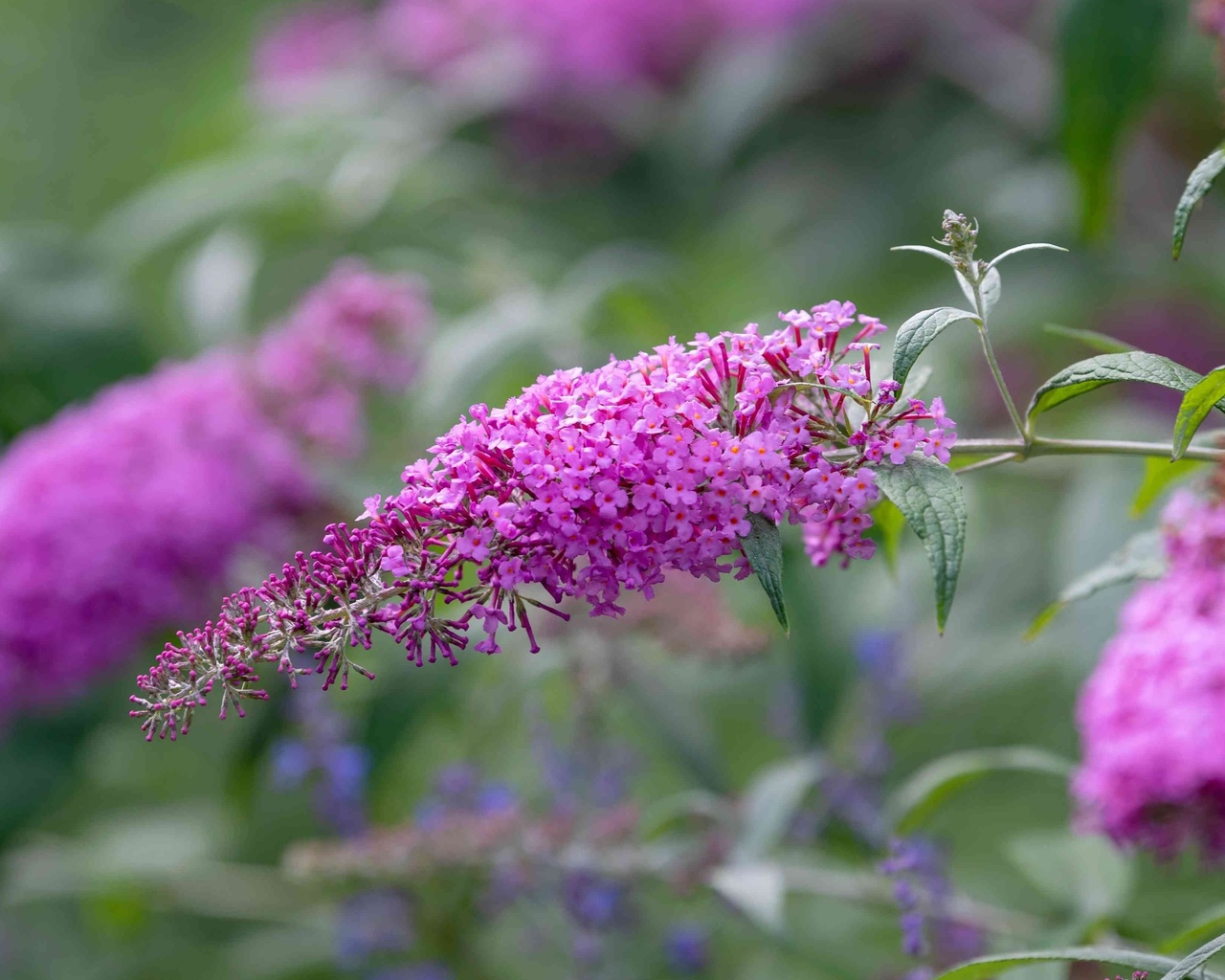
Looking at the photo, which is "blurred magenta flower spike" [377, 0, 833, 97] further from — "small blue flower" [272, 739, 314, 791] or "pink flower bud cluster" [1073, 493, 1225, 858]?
"pink flower bud cluster" [1073, 493, 1225, 858]

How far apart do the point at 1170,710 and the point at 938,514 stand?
1.50 ft

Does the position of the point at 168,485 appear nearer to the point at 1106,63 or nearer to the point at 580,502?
the point at 580,502

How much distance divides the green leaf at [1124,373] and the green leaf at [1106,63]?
25.0 inches

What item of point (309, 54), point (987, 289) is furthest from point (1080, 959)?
point (309, 54)

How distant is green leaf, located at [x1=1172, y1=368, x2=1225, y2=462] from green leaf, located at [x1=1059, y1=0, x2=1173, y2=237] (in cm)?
65

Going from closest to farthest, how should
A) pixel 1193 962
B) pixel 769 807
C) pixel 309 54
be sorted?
pixel 1193 962
pixel 769 807
pixel 309 54

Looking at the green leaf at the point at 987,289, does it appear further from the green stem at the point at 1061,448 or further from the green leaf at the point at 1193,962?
the green leaf at the point at 1193,962

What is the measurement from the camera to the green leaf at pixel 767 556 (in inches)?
27.4

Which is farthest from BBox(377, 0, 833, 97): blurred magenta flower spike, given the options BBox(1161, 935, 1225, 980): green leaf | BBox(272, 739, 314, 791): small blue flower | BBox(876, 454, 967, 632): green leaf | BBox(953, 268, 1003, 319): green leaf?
BBox(1161, 935, 1225, 980): green leaf

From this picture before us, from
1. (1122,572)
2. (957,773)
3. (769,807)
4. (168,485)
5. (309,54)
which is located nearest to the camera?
(1122,572)

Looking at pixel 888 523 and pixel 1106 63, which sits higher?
pixel 1106 63

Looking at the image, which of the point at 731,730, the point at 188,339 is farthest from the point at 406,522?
the point at 188,339

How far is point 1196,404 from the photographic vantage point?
2.35ft

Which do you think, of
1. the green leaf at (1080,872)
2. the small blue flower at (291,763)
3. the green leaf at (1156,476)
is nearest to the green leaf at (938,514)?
the green leaf at (1156,476)
